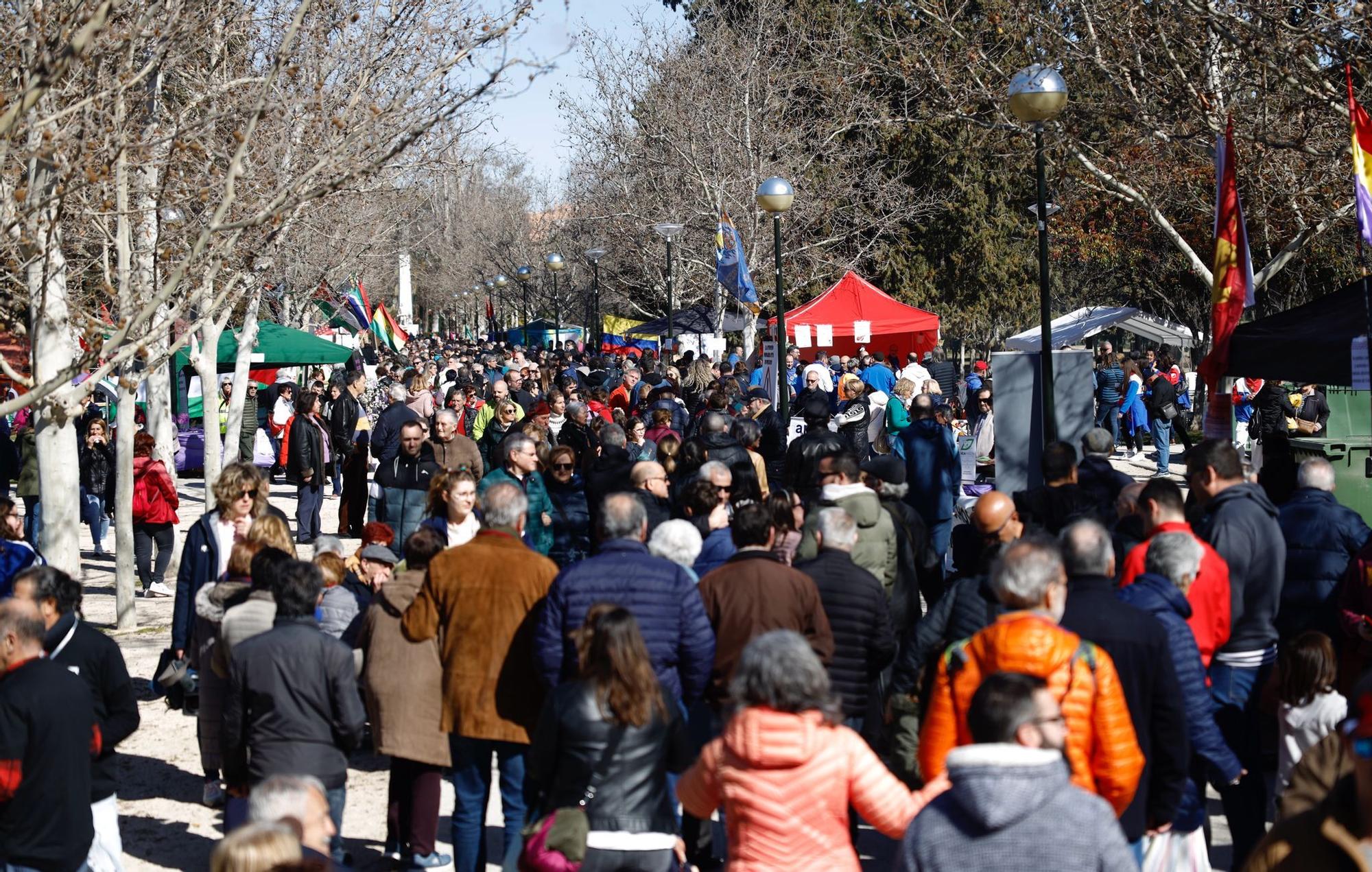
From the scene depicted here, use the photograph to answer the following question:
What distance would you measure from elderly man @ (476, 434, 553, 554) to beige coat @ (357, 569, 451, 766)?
2.85 m

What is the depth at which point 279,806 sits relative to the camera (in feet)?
12.2

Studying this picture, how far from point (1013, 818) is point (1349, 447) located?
479 inches

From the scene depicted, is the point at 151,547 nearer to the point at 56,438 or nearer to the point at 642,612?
the point at 56,438

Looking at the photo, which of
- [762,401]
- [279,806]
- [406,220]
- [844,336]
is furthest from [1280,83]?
[406,220]

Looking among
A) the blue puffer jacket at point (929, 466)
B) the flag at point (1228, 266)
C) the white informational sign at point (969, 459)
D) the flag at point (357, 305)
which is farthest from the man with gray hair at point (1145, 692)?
the flag at point (357, 305)

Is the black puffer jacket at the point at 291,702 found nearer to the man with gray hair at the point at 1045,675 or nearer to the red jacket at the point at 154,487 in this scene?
the man with gray hair at the point at 1045,675

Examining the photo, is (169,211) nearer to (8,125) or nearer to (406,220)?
(8,125)

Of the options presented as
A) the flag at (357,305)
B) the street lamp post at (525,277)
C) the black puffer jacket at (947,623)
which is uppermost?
the street lamp post at (525,277)

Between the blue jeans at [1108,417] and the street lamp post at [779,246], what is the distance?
734 centimetres

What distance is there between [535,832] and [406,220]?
37.0 metres

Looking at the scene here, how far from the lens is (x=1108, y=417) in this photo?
23.8 meters

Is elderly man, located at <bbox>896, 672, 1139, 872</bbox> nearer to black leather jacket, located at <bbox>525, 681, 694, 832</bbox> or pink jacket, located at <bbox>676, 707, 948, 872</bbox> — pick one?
pink jacket, located at <bbox>676, 707, 948, 872</bbox>

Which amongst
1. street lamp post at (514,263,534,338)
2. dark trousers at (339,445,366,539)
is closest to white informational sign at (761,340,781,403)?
dark trousers at (339,445,366,539)

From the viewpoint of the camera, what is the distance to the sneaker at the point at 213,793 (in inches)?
305
